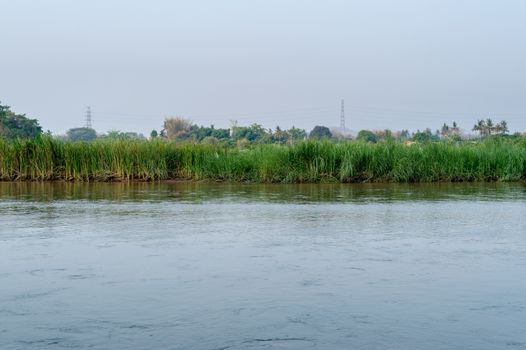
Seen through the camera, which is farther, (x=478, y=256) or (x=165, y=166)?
(x=165, y=166)

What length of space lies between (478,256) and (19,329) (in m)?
4.31

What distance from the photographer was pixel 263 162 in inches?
706

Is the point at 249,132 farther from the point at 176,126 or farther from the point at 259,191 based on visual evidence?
the point at 259,191

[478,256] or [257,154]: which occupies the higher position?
[257,154]

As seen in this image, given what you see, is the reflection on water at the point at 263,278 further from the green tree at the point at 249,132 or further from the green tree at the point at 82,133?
the green tree at the point at 82,133

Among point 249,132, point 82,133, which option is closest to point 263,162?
point 249,132

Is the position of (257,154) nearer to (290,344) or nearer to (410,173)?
(410,173)

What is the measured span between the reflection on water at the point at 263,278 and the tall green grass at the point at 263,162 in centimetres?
661

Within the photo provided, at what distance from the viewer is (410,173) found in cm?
1789

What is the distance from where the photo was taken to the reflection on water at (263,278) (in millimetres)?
4230

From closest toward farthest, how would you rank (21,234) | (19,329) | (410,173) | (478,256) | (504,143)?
(19,329) → (478,256) → (21,234) → (410,173) → (504,143)

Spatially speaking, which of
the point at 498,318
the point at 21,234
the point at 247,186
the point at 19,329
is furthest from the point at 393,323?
the point at 247,186

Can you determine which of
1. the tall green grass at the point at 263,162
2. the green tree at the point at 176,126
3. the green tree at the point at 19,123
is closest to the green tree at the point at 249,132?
the green tree at the point at 176,126

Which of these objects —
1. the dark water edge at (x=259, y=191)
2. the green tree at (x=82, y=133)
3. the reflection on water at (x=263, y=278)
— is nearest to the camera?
the reflection on water at (x=263, y=278)
